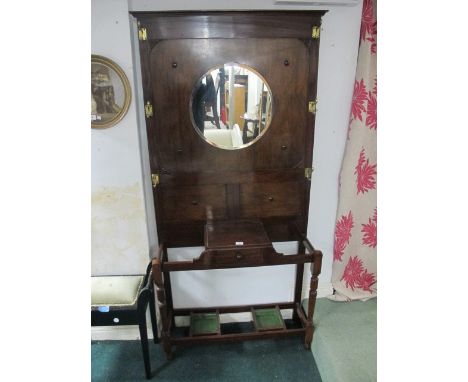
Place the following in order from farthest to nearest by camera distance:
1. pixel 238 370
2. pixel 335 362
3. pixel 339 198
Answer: pixel 339 198 → pixel 238 370 → pixel 335 362

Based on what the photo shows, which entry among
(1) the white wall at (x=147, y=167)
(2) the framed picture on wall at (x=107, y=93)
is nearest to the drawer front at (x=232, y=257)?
(1) the white wall at (x=147, y=167)

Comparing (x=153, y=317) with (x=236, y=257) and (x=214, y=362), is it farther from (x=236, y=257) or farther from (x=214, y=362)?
(x=236, y=257)

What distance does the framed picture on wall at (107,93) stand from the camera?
1.40 metres

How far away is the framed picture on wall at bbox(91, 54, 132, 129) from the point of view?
4.60 ft

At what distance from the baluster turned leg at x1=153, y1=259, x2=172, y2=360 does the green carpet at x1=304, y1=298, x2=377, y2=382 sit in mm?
845

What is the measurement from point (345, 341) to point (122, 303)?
1.22 m

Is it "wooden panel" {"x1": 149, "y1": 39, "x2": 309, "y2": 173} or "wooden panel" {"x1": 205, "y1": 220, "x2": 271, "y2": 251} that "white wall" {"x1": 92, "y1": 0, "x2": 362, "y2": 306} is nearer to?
"wooden panel" {"x1": 149, "y1": 39, "x2": 309, "y2": 173}

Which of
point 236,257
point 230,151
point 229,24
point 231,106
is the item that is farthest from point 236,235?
point 229,24

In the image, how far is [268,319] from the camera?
183 cm
